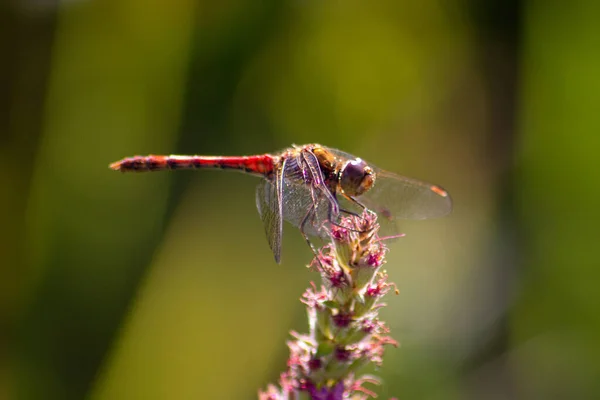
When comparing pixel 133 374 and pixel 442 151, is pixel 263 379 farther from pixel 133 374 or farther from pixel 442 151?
pixel 442 151

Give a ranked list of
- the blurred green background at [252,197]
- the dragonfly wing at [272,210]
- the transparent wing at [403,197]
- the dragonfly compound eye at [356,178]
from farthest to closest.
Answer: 1. the blurred green background at [252,197]
2. the transparent wing at [403,197]
3. the dragonfly compound eye at [356,178]
4. the dragonfly wing at [272,210]

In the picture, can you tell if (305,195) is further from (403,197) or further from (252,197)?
(252,197)

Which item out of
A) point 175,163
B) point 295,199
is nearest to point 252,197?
point 175,163

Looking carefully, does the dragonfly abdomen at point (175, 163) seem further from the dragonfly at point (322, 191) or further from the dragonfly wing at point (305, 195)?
the dragonfly wing at point (305, 195)

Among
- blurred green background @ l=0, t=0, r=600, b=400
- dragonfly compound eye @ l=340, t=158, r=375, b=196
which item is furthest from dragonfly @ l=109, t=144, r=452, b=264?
blurred green background @ l=0, t=0, r=600, b=400

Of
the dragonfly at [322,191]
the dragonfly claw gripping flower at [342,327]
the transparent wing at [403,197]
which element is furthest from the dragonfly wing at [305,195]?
the dragonfly claw gripping flower at [342,327]

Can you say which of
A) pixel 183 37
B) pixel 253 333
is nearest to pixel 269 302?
pixel 253 333
